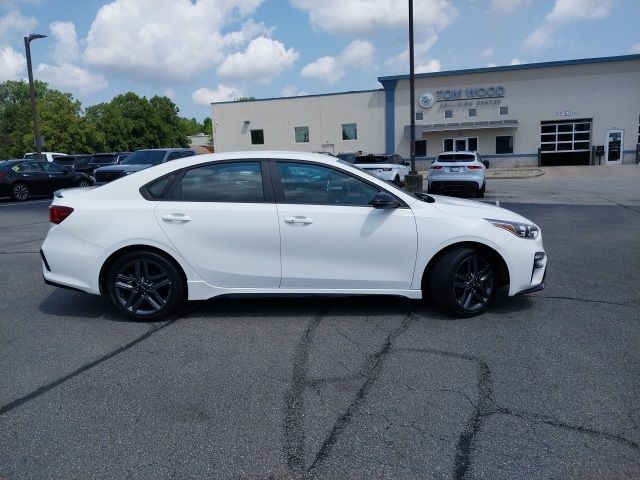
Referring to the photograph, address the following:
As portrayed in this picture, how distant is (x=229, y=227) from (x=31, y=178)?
17203mm

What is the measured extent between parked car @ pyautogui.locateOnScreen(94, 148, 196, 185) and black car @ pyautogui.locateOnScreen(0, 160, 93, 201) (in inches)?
153

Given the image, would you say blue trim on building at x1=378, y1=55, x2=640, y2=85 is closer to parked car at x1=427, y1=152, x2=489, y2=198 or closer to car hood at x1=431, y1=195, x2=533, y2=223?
parked car at x1=427, y1=152, x2=489, y2=198

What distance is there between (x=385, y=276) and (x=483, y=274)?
0.94m

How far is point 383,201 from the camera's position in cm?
482

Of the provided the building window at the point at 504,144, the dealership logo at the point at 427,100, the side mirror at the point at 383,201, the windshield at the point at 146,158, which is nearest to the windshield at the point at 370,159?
the windshield at the point at 146,158

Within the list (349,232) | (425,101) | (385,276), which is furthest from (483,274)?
(425,101)

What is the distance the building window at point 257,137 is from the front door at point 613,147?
24.9 metres

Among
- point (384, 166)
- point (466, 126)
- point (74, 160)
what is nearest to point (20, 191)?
point (74, 160)

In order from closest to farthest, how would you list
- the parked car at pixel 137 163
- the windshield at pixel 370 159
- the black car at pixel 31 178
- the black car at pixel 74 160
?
the parked car at pixel 137 163 → the black car at pixel 31 178 → the windshield at pixel 370 159 → the black car at pixel 74 160

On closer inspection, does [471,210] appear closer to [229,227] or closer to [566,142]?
[229,227]

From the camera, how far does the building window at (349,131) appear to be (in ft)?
133

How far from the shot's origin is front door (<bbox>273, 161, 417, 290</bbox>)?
16.0ft

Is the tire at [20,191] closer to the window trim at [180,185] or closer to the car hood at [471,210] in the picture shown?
the window trim at [180,185]

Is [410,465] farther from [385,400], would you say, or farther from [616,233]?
[616,233]
